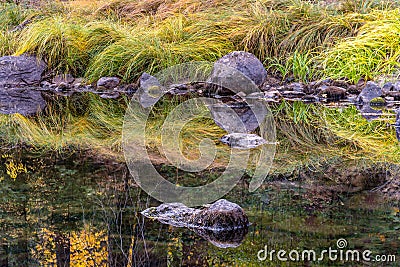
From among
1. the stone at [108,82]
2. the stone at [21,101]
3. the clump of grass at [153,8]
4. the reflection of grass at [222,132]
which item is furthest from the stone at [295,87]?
the stone at [21,101]

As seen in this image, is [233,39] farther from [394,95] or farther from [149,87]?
[394,95]

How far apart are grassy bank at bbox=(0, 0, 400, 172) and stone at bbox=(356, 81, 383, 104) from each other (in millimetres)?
425

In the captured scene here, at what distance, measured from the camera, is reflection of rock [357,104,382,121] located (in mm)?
6211

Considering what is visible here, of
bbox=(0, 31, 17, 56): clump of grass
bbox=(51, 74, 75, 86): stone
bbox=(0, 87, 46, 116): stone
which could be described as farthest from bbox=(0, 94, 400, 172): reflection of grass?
bbox=(0, 31, 17, 56): clump of grass

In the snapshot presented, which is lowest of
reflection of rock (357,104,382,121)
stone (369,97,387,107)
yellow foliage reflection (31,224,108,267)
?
stone (369,97,387,107)

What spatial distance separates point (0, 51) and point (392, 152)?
7.52m

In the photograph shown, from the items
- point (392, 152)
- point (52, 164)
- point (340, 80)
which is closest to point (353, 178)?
point (392, 152)

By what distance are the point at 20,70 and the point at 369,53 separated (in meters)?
5.32

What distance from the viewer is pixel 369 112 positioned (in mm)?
6605

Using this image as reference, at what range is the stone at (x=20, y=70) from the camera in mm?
9633

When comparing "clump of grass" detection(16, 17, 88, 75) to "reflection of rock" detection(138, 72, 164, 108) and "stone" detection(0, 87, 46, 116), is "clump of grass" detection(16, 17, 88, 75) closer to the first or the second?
"stone" detection(0, 87, 46, 116)

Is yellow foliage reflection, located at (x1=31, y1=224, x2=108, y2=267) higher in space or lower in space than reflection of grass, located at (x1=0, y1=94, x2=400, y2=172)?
higher

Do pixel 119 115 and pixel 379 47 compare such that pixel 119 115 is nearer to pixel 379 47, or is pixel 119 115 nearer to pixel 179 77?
pixel 179 77

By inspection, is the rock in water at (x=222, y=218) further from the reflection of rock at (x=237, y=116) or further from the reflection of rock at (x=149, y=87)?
the reflection of rock at (x=149, y=87)
